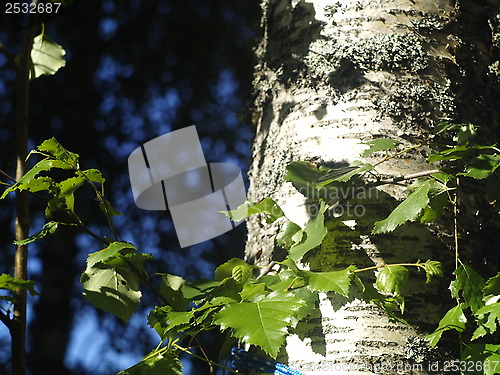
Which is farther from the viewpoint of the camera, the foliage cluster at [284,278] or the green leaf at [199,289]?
the green leaf at [199,289]

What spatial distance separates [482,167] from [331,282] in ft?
0.85

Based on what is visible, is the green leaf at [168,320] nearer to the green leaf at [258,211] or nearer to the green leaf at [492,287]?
the green leaf at [258,211]

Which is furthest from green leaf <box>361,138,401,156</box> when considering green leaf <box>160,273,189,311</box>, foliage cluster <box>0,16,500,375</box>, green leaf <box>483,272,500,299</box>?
green leaf <box>160,273,189,311</box>

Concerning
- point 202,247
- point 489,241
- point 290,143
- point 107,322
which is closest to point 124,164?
point 202,247

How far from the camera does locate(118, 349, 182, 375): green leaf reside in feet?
2.20

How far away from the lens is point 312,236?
2.62 ft

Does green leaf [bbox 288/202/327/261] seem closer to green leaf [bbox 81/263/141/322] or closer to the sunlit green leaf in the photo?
the sunlit green leaf

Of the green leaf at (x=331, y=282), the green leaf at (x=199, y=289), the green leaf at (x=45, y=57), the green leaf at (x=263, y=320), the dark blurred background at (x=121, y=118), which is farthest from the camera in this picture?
the dark blurred background at (x=121, y=118)

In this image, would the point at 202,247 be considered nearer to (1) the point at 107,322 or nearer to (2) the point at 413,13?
(1) the point at 107,322

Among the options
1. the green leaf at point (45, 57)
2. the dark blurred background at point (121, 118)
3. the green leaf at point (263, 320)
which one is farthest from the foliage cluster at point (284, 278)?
the dark blurred background at point (121, 118)

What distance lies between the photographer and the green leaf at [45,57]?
1.06 m

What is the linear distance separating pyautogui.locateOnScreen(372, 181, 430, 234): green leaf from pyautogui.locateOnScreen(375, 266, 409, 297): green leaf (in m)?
0.06

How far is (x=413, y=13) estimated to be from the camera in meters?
1.01

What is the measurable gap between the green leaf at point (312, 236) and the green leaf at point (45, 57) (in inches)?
21.9
